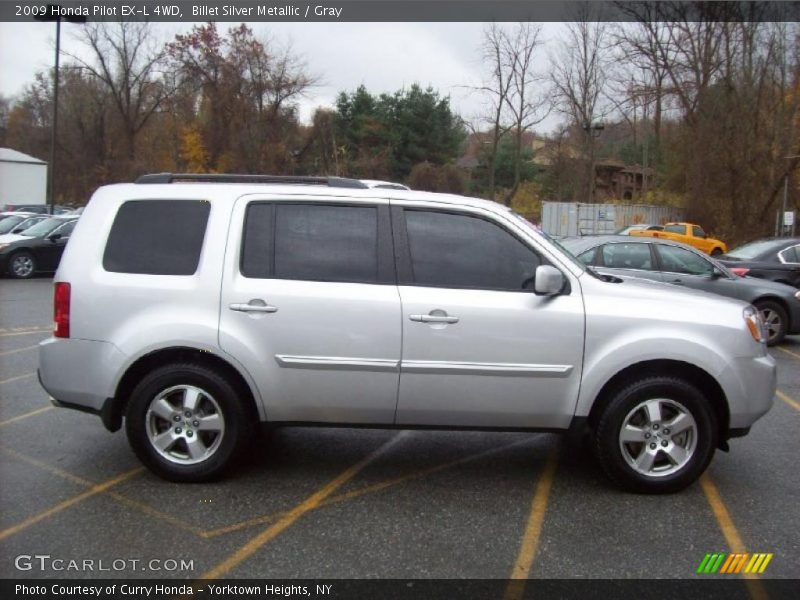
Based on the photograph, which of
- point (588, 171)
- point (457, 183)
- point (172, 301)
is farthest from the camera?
point (588, 171)

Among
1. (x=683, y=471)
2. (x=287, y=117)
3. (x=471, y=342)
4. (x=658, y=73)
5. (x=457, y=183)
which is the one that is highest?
(x=658, y=73)

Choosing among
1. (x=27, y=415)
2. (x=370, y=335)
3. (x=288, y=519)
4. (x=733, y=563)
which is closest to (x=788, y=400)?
(x=733, y=563)

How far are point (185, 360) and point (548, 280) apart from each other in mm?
2304

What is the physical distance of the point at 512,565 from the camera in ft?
11.5

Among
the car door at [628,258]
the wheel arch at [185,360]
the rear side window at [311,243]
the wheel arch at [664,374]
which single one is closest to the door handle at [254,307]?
the rear side window at [311,243]

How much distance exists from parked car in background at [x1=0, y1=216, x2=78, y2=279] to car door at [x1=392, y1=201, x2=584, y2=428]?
1606 cm

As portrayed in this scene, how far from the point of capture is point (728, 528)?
397cm

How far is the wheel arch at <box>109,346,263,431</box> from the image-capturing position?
4375 mm

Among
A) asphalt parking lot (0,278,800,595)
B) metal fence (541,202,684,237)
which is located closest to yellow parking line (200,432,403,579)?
asphalt parking lot (0,278,800,595)

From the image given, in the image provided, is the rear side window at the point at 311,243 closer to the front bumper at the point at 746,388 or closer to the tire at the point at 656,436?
the tire at the point at 656,436

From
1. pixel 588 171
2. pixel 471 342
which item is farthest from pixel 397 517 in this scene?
pixel 588 171

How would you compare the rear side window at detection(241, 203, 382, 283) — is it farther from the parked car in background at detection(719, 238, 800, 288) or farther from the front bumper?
the parked car in background at detection(719, 238, 800, 288)
